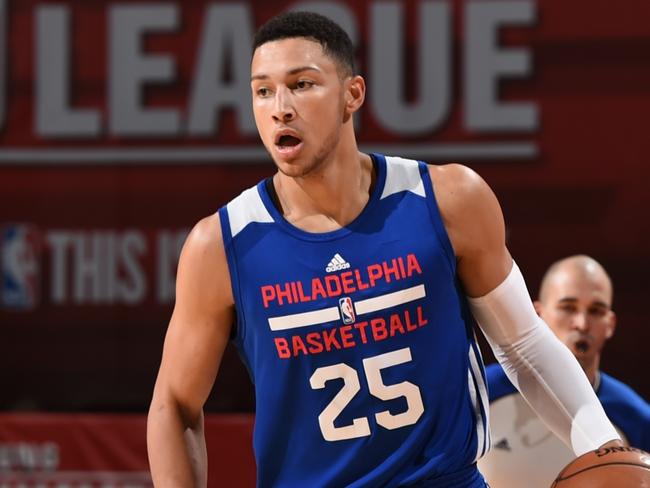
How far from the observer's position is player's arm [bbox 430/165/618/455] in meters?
2.35

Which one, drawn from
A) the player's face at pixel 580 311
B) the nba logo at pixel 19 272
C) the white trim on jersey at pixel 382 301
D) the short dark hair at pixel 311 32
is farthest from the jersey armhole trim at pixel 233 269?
the nba logo at pixel 19 272

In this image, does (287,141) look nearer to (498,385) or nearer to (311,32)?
(311,32)

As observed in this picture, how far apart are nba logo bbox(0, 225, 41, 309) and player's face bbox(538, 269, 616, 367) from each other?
11.1 ft

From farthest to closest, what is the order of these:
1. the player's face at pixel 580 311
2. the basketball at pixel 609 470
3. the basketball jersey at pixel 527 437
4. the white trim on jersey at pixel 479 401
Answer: the player's face at pixel 580 311, the basketball jersey at pixel 527 437, the white trim on jersey at pixel 479 401, the basketball at pixel 609 470

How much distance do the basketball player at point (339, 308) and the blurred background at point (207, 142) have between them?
3.81m

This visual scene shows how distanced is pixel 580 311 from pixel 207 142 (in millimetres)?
3032

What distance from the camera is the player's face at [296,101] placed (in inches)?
90.0

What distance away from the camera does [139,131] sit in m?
6.47

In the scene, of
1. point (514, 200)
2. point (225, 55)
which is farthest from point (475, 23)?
point (225, 55)

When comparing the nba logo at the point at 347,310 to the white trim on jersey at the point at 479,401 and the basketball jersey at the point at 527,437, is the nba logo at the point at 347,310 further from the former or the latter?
the basketball jersey at the point at 527,437

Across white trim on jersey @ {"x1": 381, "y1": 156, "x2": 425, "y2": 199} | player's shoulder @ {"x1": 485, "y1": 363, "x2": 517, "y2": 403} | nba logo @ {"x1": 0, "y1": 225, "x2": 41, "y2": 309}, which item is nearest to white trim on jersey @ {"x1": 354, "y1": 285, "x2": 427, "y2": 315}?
white trim on jersey @ {"x1": 381, "y1": 156, "x2": 425, "y2": 199}

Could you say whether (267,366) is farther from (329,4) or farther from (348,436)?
(329,4)

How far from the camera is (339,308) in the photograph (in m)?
2.29

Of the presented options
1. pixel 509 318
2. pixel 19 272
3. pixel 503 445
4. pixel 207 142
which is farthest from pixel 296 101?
pixel 19 272
